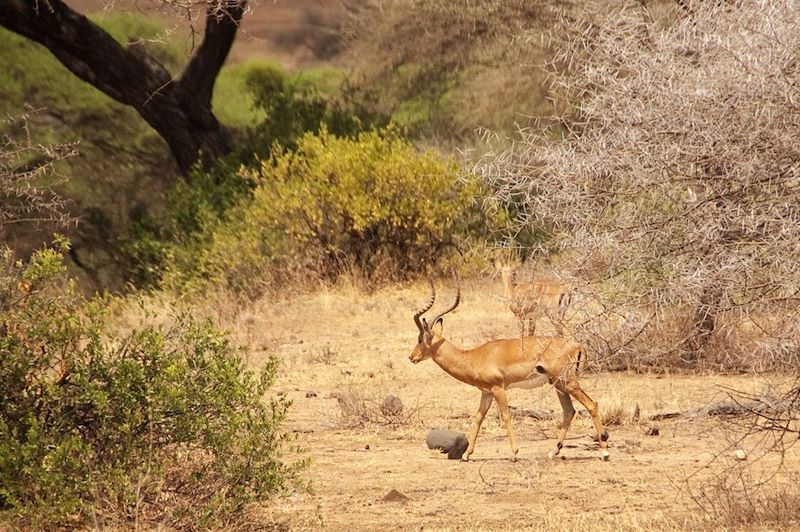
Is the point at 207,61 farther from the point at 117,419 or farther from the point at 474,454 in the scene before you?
the point at 117,419

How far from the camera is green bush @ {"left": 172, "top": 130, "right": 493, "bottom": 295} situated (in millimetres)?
21188

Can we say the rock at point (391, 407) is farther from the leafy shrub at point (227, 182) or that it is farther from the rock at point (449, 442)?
the leafy shrub at point (227, 182)

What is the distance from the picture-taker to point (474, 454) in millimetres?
10867

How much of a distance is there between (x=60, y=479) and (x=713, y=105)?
3.90 meters

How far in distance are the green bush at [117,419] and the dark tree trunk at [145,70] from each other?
16042 millimetres

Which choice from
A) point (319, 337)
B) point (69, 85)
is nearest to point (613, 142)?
point (319, 337)

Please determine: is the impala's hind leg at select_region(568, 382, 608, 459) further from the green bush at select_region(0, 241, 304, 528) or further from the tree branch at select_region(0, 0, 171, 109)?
the tree branch at select_region(0, 0, 171, 109)

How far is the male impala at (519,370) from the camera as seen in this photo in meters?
10.0

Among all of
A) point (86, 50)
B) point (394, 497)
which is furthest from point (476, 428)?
point (86, 50)

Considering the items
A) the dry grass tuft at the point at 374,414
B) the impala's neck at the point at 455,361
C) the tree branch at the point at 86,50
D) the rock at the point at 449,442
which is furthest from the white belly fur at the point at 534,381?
the tree branch at the point at 86,50

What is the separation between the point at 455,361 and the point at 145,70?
16.3 m

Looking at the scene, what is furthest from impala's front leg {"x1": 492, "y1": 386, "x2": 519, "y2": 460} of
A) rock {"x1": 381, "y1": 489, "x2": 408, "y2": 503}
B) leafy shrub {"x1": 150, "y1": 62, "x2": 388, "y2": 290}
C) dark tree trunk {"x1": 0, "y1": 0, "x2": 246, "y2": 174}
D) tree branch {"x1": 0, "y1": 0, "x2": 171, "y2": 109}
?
tree branch {"x1": 0, "y1": 0, "x2": 171, "y2": 109}

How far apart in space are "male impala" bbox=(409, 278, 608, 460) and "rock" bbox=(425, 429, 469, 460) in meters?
0.09

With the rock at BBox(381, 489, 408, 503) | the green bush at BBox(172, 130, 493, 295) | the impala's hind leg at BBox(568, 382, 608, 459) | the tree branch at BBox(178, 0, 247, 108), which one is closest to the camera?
the rock at BBox(381, 489, 408, 503)
